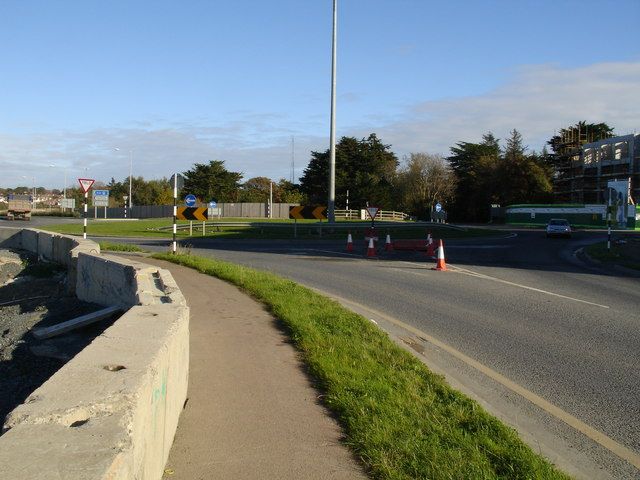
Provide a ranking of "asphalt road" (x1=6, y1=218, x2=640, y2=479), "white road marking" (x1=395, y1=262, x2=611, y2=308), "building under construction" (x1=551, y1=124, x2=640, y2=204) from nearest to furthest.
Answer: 1. "asphalt road" (x1=6, y1=218, x2=640, y2=479)
2. "white road marking" (x1=395, y1=262, x2=611, y2=308)
3. "building under construction" (x1=551, y1=124, x2=640, y2=204)

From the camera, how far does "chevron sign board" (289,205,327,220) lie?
31.7 meters

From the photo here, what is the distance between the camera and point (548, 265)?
21.1 meters

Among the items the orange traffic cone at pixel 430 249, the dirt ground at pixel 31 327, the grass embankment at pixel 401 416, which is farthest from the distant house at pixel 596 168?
the grass embankment at pixel 401 416

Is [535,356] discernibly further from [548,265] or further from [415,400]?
[548,265]

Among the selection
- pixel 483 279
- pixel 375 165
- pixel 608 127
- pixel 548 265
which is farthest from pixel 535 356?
pixel 608 127

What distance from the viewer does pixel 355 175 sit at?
86562 millimetres

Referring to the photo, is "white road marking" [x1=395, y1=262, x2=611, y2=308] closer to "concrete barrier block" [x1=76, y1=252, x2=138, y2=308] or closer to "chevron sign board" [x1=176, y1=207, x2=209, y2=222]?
"concrete barrier block" [x1=76, y1=252, x2=138, y2=308]

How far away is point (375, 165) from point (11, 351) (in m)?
83.2

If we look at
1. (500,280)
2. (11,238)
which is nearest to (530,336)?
(500,280)

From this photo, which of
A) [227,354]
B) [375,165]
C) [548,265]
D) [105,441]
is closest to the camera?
[105,441]

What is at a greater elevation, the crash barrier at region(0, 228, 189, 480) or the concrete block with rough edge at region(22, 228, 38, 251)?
the crash barrier at region(0, 228, 189, 480)

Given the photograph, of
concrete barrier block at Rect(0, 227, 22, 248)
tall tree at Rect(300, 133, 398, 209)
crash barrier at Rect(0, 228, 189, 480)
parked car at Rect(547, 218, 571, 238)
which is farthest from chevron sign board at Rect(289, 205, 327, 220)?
tall tree at Rect(300, 133, 398, 209)

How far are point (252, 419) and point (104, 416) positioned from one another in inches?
79.9

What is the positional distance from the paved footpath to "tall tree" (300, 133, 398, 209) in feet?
245
